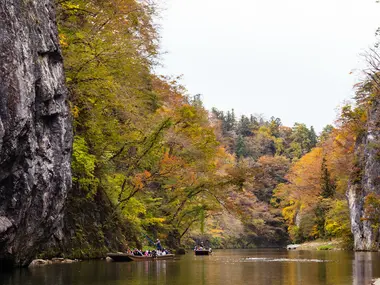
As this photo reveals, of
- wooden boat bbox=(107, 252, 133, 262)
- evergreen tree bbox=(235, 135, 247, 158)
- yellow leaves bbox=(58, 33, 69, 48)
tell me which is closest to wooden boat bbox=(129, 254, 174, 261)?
wooden boat bbox=(107, 252, 133, 262)

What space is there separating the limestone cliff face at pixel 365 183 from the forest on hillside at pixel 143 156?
4.26 feet

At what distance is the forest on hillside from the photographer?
28.5m

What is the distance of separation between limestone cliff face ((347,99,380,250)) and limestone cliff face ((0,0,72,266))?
3180 centimetres

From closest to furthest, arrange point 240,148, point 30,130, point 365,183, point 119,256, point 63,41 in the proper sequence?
point 30,130 < point 63,41 < point 119,256 < point 365,183 < point 240,148

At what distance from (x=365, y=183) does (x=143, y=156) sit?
25.4 metres

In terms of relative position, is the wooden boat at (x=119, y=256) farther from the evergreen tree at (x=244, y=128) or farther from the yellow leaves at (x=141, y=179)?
the evergreen tree at (x=244, y=128)

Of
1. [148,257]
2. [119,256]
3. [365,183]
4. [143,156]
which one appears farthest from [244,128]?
[119,256]

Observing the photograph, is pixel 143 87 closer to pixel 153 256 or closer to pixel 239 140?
pixel 153 256

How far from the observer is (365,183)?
51.8 m

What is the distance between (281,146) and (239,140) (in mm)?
9218

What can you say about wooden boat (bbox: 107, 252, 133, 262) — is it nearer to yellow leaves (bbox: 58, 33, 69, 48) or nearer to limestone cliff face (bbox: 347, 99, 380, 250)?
yellow leaves (bbox: 58, 33, 69, 48)

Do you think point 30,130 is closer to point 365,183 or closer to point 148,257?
point 148,257

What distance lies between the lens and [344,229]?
5966cm

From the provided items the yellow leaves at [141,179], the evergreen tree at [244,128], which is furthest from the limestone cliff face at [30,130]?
the evergreen tree at [244,128]
